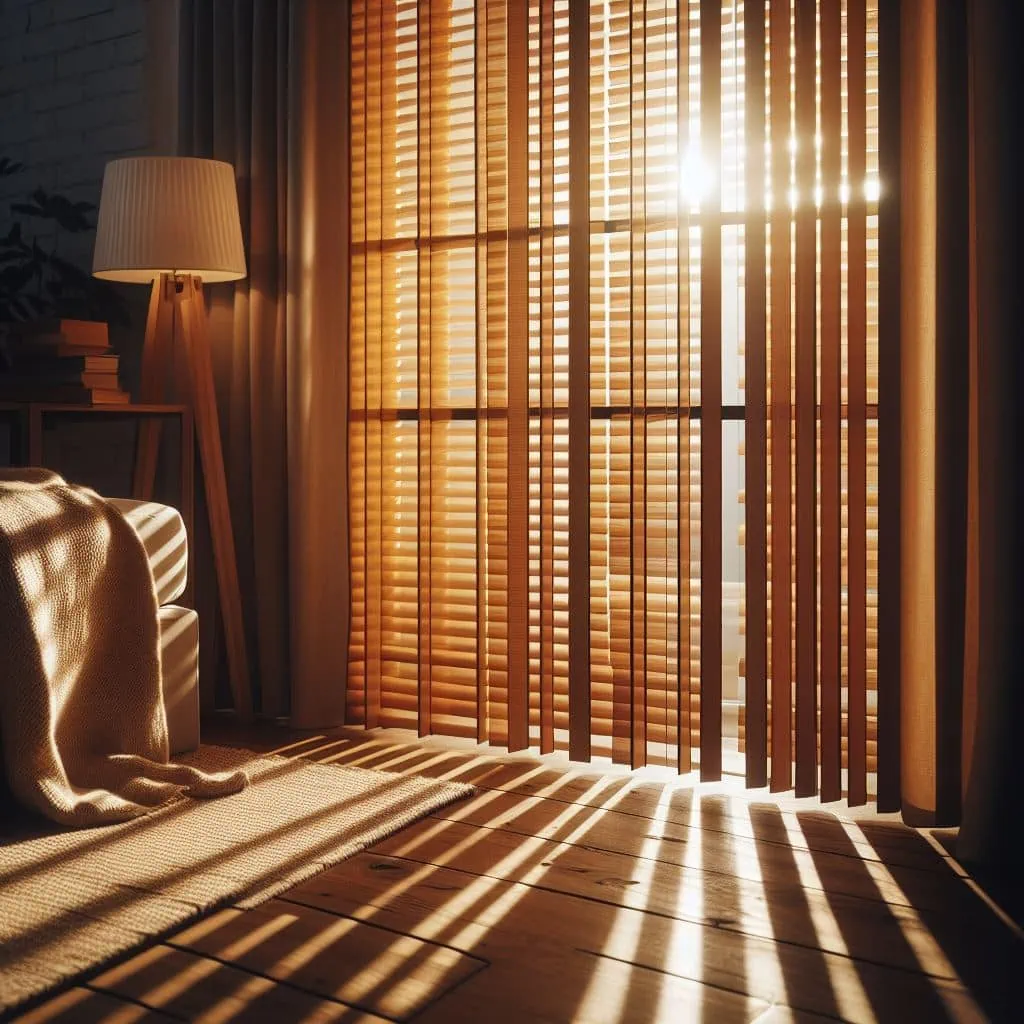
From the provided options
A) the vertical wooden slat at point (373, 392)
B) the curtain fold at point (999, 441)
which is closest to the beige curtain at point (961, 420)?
the curtain fold at point (999, 441)

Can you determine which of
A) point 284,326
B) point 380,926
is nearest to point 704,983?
point 380,926

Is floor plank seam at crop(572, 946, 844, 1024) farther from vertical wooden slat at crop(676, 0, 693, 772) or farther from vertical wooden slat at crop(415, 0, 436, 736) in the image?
vertical wooden slat at crop(415, 0, 436, 736)

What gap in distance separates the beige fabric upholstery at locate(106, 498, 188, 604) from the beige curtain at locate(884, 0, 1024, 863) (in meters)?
1.53

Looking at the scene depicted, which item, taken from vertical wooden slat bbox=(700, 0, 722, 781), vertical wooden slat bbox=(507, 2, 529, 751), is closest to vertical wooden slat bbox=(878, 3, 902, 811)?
vertical wooden slat bbox=(700, 0, 722, 781)

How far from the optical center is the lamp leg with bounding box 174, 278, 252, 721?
312 cm

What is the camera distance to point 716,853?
2.18m

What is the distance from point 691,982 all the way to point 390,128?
218 cm

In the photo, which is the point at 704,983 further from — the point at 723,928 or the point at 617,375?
the point at 617,375

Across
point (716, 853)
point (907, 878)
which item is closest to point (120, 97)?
point (716, 853)

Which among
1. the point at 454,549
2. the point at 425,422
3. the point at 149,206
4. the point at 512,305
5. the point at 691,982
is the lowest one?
the point at 691,982

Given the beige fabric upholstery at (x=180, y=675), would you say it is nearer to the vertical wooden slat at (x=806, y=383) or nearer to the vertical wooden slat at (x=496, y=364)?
the vertical wooden slat at (x=496, y=364)

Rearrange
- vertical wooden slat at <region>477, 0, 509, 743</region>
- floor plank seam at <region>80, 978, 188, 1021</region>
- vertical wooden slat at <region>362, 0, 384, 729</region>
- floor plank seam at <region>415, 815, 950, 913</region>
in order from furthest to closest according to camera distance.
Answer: vertical wooden slat at <region>362, 0, 384, 729</region>, vertical wooden slat at <region>477, 0, 509, 743</region>, floor plank seam at <region>415, 815, 950, 913</region>, floor plank seam at <region>80, 978, 188, 1021</region>

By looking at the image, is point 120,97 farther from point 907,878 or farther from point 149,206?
point 907,878

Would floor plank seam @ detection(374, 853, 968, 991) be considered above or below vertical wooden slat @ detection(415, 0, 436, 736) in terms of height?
below
